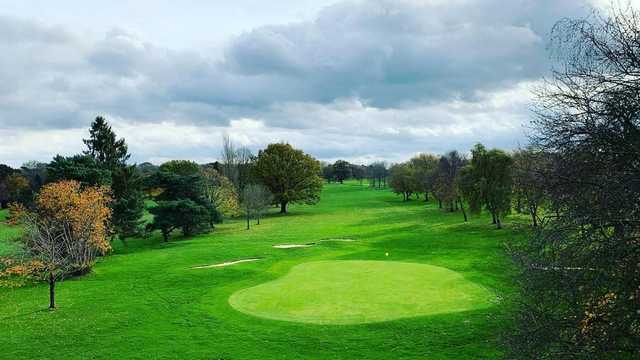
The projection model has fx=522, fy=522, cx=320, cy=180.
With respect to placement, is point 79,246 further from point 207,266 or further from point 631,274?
point 631,274

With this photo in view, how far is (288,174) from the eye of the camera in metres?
99.7

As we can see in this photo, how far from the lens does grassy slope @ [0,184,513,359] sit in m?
21.4

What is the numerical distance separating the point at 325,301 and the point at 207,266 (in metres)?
16.7

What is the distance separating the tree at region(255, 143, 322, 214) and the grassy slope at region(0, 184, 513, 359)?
148 feet

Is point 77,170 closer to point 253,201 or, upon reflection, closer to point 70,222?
point 70,222

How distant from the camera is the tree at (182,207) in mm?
63594

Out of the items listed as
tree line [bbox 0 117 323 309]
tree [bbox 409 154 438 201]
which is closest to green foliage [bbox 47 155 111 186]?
tree line [bbox 0 117 323 309]

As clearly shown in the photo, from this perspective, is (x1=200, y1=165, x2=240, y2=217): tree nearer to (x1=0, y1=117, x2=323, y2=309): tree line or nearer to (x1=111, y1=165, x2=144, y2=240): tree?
(x1=0, y1=117, x2=323, y2=309): tree line

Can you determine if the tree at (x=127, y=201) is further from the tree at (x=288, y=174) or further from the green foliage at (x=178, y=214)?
the tree at (x=288, y=174)

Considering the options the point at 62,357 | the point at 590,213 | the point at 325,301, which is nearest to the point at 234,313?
the point at 325,301

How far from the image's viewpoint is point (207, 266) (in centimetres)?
4138

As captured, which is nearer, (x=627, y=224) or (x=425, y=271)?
(x=627, y=224)

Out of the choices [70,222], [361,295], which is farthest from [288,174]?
[361,295]

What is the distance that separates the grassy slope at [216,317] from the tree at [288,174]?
148 ft
